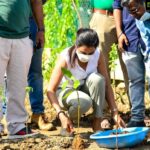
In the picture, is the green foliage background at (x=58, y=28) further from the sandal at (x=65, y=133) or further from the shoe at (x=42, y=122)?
the sandal at (x=65, y=133)

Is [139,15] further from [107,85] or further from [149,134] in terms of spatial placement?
[149,134]

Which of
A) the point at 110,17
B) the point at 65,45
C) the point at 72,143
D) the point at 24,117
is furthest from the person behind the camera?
the point at 65,45

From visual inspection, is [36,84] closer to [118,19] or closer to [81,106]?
[81,106]

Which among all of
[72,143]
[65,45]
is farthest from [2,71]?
[65,45]

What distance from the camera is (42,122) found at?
4930 millimetres

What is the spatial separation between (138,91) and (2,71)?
4.06 ft

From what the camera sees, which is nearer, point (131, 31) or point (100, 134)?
point (100, 134)

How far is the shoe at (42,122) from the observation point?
4844 millimetres

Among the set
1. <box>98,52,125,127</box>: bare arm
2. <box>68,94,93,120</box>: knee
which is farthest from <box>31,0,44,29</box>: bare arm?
<box>68,94,93,120</box>: knee

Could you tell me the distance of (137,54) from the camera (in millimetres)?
4609

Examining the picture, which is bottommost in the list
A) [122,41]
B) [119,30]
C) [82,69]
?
[82,69]

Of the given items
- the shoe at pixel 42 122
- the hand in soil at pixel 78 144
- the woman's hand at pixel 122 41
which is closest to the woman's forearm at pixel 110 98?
the woman's hand at pixel 122 41

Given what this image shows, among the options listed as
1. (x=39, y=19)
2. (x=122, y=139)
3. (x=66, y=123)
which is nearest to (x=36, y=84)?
(x=39, y=19)

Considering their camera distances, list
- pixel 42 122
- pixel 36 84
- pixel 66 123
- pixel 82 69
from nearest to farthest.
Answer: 1. pixel 66 123
2. pixel 82 69
3. pixel 42 122
4. pixel 36 84
